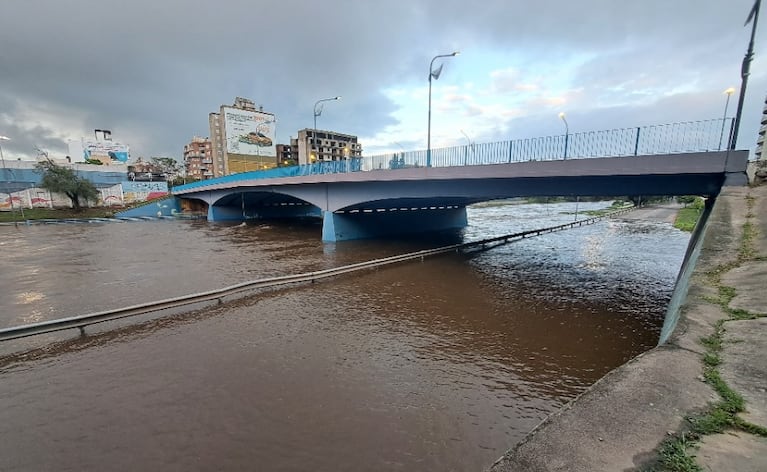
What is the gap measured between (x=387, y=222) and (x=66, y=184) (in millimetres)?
50510

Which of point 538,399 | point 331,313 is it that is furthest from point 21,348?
point 538,399

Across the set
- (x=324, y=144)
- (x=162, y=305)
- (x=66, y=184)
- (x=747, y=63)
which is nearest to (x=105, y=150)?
(x=66, y=184)

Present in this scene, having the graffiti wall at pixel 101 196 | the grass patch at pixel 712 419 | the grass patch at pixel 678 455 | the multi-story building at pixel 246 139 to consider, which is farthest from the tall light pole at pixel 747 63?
the multi-story building at pixel 246 139

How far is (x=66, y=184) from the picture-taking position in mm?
47875

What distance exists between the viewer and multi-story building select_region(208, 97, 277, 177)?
72.8m

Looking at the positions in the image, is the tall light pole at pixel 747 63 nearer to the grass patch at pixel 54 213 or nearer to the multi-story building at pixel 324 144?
the grass patch at pixel 54 213

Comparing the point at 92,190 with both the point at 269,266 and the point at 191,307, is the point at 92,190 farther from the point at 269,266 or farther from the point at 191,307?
the point at 191,307

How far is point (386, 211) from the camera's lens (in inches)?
1153

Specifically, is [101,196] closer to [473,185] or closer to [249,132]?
[249,132]

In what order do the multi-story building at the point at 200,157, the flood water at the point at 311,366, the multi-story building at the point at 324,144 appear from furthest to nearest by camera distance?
the multi-story building at the point at 200,157 < the multi-story building at the point at 324,144 < the flood water at the point at 311,366

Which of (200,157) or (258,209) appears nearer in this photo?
(258,209)

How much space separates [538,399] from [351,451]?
3685mm

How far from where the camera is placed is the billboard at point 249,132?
73.0m

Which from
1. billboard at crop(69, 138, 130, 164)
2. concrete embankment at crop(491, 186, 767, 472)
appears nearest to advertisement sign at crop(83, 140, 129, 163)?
billboard at crop(69, 138, 130, 164)
